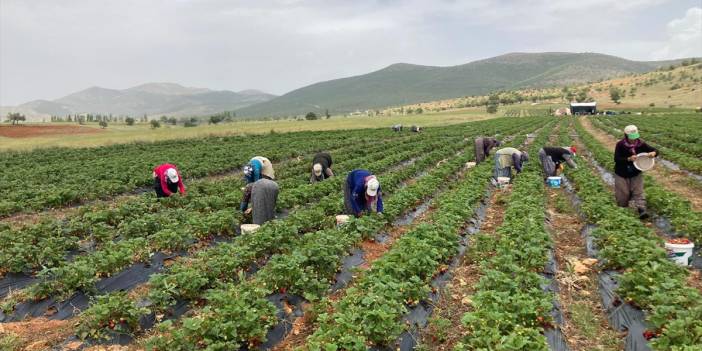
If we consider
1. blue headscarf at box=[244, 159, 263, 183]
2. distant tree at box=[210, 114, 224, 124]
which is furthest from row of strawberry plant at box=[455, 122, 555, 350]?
distant tree at box=[210, 114, 224, 124]

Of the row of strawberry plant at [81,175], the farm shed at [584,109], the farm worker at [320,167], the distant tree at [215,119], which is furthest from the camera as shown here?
the distant tree at [215,119]

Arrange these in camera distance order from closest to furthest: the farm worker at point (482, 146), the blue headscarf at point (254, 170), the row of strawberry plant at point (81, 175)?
the blue headscarf at point (254, 170) < the row of strawberry plant at point (81, 175) < the farm worker at point (482, 146)

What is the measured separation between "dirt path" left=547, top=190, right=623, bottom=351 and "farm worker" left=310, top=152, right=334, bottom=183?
23.4 ft

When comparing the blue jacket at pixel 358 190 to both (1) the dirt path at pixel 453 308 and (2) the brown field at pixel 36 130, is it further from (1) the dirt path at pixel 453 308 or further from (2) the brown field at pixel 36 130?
(2) the brown field at pixel 36 130

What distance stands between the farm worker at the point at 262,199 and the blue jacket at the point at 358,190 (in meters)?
1.72

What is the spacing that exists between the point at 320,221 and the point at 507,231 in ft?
13.7

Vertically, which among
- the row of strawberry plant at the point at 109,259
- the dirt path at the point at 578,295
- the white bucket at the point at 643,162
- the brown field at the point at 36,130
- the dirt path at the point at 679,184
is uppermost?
the brown field at the point at 36,130

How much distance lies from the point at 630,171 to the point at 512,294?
653 cm

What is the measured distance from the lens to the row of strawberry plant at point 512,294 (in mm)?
4773

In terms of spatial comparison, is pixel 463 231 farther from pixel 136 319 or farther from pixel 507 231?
pixel 136 319

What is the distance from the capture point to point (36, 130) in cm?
5469

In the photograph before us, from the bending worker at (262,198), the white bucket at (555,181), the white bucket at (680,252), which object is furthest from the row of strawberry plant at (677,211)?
the bending worker at (262,198)

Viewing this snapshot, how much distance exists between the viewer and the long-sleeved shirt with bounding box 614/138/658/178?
34.5ft

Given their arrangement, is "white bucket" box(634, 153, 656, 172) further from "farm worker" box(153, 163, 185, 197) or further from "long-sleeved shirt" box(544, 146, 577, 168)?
"farm worker" box(153, 163, 185, 197)
